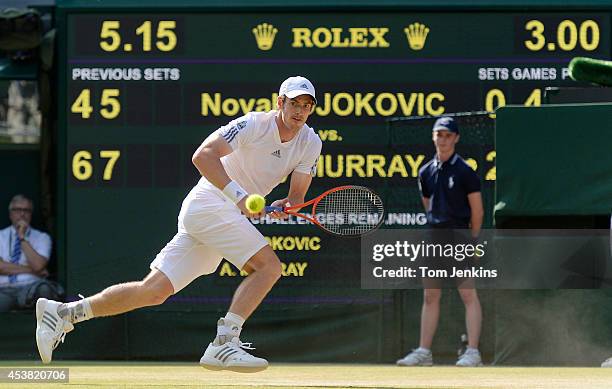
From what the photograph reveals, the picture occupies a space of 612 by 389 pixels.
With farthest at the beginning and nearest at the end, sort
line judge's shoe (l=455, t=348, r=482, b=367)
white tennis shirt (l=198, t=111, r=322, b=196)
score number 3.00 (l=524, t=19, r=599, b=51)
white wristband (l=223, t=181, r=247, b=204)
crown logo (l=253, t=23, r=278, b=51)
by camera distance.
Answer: crown logo (l=253, t=23, r=278, b=51), score number 3.00 (l=524, t=19, r=599, b=51), line judge's shoe (l=455, t=348, r=482, b=367), white tennis shirt (l=198, t=111, r=322, b=196), white wristband (l=223, t=181, r=247, b=204)

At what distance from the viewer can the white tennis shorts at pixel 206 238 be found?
775 cm

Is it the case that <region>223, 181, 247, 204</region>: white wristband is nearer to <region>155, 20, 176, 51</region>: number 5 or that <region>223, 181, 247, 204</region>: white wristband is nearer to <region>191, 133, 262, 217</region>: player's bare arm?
<region>191, 133, 262, 217</region>: player's bare arm

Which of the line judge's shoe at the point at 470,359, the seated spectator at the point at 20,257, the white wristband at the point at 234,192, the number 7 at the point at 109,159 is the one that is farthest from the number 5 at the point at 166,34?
the white wristband at the point at 234,192

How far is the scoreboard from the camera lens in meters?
11.4

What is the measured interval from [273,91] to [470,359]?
8.77 feet

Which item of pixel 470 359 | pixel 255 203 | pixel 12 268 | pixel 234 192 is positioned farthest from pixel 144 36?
pixel 255 203

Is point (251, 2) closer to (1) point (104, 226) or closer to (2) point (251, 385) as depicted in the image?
(1) point (104, 226)

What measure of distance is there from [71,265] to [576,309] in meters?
4.07

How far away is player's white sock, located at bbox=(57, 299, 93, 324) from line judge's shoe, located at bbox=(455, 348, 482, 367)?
12.3 ft

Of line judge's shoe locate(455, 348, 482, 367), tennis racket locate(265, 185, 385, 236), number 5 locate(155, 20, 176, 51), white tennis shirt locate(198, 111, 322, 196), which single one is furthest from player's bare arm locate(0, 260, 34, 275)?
white tennis shirt locate(198, 111, 322, 196)

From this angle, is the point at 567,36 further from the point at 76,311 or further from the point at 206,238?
the point at 76,311

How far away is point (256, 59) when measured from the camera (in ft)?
37.7

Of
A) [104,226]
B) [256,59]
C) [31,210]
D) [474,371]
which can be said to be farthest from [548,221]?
[31,210]

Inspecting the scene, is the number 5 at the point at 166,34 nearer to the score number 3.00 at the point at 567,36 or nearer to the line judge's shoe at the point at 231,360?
the score number 3.00 at the point at 567,36
